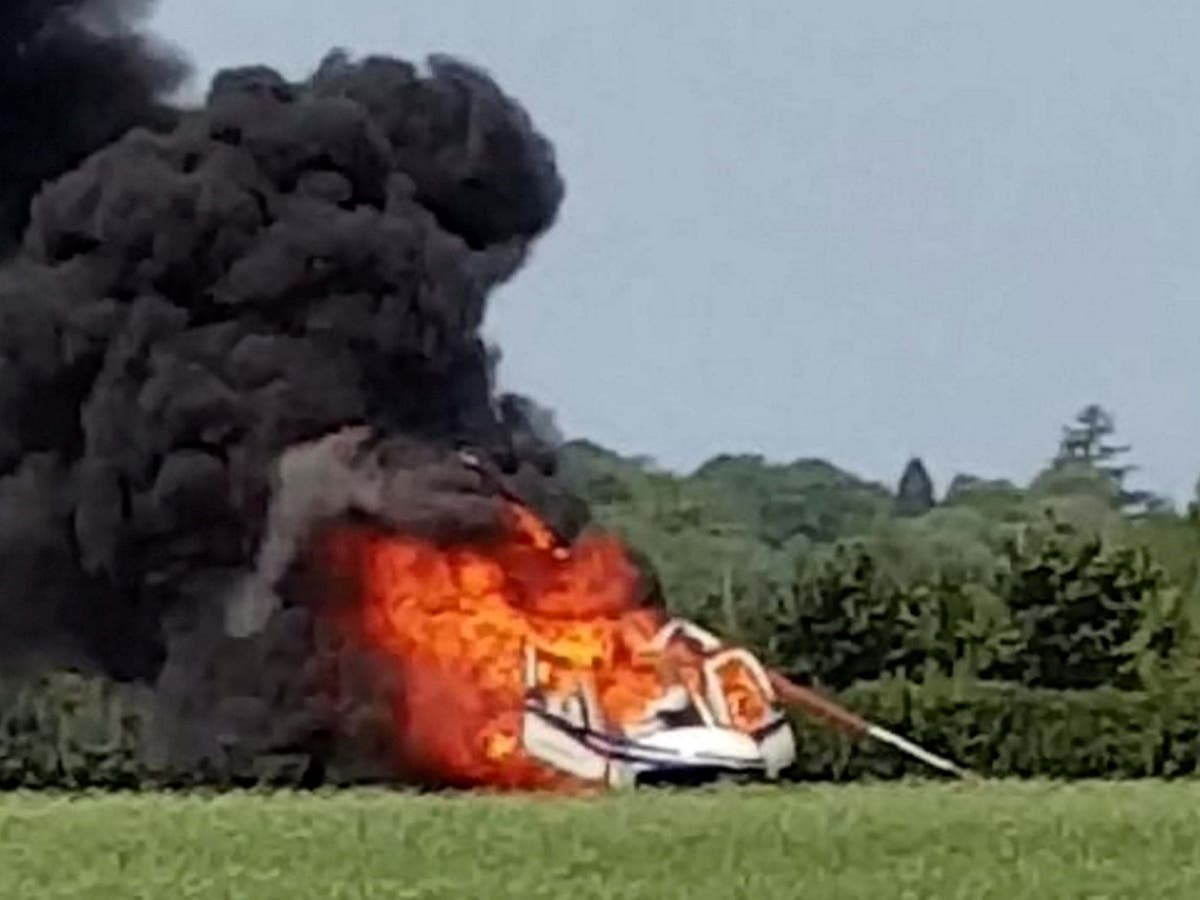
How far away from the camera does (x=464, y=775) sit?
2203 centimetres

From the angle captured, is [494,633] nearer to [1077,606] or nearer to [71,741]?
[71,741]

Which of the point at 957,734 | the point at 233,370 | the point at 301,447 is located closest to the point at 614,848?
the point at 957,734

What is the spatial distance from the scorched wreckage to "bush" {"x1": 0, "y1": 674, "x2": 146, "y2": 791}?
281 mm

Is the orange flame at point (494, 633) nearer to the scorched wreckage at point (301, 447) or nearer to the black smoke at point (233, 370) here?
A: the scorched wreckage at point (301, 447)

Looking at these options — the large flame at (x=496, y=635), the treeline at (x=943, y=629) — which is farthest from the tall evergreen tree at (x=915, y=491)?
the large flame at (x=496, y=635)

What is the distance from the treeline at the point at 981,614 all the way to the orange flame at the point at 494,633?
191 cm

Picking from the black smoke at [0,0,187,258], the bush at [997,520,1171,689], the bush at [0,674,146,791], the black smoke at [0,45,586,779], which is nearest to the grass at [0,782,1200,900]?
the bush at [0,674,146,791]

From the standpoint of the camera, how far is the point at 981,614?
27.1 m

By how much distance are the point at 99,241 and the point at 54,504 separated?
214cm

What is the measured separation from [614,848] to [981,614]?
12.7 meters

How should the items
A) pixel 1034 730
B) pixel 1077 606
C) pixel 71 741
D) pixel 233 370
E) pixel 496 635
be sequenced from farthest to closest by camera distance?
pixel 1077 606
pixel 233 370
pixel 71 741
pixel 1034 730
pixel 496 635

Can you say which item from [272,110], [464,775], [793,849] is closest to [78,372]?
[272,110]

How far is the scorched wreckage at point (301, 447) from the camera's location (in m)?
22.4

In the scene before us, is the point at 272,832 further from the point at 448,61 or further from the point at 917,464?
the point at 917,464
